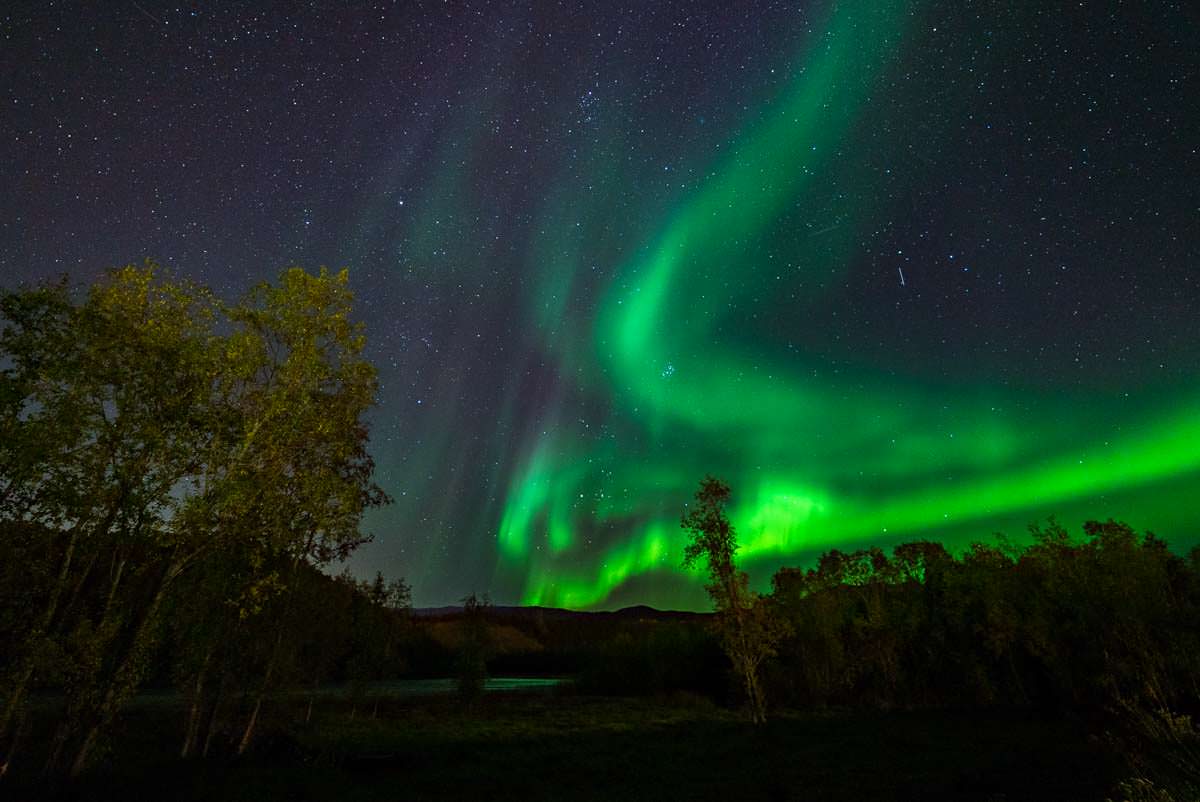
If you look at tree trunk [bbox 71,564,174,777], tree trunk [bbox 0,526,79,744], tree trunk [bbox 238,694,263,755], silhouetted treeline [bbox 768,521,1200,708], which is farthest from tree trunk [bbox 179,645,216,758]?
silhouetted treeline [bbox 768,521,1200,708]

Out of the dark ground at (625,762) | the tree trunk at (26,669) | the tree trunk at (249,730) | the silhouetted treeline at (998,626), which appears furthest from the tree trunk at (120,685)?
the silhouetted treeline at (998,626)

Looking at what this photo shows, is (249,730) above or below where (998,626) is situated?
below

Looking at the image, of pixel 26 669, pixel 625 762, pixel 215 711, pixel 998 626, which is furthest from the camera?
pixel 998 626

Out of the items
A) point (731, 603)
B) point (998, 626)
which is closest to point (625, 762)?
point (731, 603)

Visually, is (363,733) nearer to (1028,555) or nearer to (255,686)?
(255,686)

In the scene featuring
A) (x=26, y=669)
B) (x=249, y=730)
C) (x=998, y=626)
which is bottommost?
(x=249, y=730)

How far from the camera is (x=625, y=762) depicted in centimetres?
2403

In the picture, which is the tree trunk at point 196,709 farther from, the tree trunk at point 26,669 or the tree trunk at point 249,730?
the tree trunk at point 26,669

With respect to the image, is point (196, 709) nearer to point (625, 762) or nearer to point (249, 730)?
point (249, 730)

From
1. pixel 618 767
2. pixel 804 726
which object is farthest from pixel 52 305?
pixel 804 726

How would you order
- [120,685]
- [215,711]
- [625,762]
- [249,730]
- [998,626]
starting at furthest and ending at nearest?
1. [998,626]
2. [249,730]
3. [215,711]
4. [625,762]
5. [120,685]

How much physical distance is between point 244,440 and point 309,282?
6.15 meters

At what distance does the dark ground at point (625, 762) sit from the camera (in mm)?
17609

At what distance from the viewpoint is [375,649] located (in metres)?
38.3
